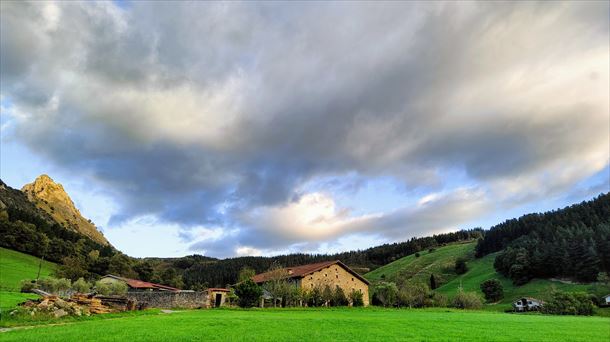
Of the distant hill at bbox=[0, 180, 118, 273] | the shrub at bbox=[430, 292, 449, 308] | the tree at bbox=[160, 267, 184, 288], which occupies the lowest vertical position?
the shrub at bbox=[430, 292, 449, 308]

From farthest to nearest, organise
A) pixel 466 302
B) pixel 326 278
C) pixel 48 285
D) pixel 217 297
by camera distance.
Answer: pixel 326 278
pixel 466 302
pixel 217 297
pixel 48 285

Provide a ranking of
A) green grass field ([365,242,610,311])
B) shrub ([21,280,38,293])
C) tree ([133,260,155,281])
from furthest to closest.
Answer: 1. tree ([133,260,155,281])
2. green grass field ([365,242,610,311])
3. shrub ([21,280,38,293])

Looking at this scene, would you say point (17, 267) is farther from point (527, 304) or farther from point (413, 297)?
point (527, 304)

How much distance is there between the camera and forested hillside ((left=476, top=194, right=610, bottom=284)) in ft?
328

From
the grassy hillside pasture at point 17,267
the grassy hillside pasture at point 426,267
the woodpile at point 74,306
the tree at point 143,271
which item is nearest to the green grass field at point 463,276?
the grassy hillside pasture at point 426,267

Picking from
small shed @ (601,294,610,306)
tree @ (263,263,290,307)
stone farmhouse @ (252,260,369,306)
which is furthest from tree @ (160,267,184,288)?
small shed @ (601,294,610,306)

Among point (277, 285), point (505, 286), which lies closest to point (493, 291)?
point (505, 286)

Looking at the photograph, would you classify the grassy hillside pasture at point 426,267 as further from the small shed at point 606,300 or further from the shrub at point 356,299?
the shrub at point 356,299

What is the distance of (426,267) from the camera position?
157 meters

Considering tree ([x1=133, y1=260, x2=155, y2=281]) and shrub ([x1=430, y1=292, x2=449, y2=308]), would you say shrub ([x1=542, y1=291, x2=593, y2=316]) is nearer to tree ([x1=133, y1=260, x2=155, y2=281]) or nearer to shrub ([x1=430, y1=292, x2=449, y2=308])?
shrub ([x1=430, y1=292, x2=449, y2=308])

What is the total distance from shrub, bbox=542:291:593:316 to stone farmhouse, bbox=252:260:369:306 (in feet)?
99.3

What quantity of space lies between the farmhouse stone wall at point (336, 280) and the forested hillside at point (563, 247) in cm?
5905

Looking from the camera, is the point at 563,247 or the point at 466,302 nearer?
the point at 466,302

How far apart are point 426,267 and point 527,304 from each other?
2857 inches
